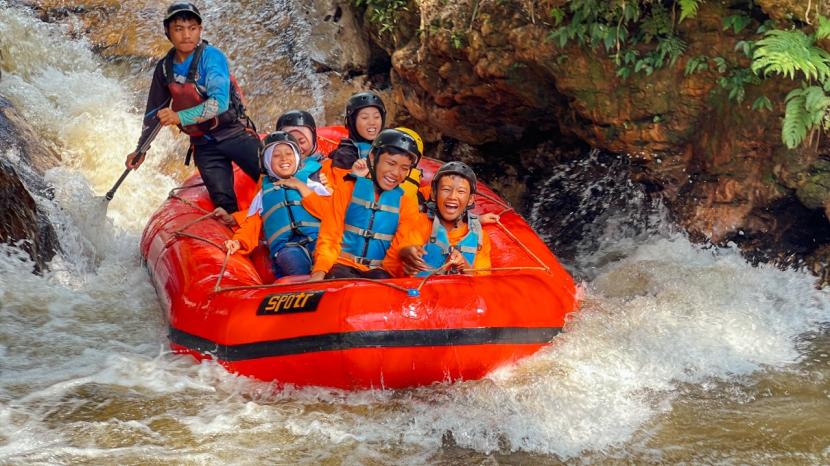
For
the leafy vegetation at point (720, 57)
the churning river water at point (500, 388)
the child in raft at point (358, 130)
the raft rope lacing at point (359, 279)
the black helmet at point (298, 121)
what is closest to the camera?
the churning river water at point (500, 388)

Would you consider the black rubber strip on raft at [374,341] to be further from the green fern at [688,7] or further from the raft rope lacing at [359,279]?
the green fern at [688,7]

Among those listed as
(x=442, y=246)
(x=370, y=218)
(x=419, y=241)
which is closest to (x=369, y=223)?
(x=370, y=218)

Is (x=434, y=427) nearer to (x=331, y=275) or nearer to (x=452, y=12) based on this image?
(x=331, y=275)

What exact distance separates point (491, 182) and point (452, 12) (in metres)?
1.83

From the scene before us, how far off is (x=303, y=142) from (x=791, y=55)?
3.38m

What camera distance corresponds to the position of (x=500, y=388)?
4.58 metres

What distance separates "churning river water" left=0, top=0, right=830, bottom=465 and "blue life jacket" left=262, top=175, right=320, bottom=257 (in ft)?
3.18

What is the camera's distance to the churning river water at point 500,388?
3.96 m

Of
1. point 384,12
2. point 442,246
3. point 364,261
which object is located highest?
point 384,12

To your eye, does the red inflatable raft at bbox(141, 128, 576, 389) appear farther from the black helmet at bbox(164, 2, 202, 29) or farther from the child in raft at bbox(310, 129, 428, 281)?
the black helmet at bbox(164, 2, 202, 29)

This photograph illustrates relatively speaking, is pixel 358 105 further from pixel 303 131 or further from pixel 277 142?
pixel 277 142

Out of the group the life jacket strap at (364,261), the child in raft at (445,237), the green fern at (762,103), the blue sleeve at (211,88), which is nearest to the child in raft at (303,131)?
the blue sleeve at (211,88)

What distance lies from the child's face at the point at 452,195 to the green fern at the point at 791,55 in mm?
1885

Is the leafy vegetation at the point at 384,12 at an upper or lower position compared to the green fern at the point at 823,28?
upper
